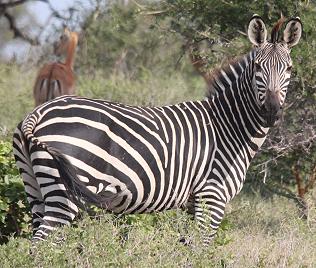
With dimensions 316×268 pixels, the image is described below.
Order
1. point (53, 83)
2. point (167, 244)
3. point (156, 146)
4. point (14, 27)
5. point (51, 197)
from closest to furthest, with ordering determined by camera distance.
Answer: point (167, 244)
point (51, 197)
point (156, 146)
point (53, 83)
point (14, 27)

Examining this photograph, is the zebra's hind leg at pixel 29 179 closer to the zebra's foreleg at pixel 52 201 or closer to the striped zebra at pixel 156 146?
the striped zebra at pixel 156 146

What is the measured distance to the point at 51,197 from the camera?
5.52 metres

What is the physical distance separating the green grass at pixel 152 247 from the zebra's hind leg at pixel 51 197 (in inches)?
5.3

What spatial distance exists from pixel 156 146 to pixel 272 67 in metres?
1.15

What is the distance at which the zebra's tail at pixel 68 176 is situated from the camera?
17.6 ft

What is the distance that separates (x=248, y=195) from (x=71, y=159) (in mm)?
5319

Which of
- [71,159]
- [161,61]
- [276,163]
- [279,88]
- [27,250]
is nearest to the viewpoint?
[27,250]

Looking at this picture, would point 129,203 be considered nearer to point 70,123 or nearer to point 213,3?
point 70,123

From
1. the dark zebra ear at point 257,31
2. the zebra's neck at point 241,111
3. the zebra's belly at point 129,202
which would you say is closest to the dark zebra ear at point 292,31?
the dark zebra ear at point 257,31

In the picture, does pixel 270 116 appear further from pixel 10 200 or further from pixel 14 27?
pixel 14 27

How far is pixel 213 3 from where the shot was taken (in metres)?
8.59

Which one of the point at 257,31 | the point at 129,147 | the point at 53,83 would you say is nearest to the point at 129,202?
the point at 129,147

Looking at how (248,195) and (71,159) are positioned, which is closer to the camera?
(71,159)

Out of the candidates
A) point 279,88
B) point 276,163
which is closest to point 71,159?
point 279,88
